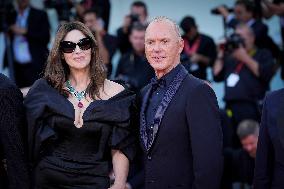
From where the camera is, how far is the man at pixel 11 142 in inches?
144

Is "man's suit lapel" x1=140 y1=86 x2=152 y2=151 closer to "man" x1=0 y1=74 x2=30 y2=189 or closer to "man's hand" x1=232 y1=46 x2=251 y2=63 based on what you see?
"man" x1=0 y1=74 x2=30 y2=189

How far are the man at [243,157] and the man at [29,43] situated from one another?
2647 mm

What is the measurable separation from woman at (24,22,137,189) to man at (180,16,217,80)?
11.7ft

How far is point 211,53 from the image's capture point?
754 centimetres

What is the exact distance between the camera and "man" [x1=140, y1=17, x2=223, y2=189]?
10.8 ft

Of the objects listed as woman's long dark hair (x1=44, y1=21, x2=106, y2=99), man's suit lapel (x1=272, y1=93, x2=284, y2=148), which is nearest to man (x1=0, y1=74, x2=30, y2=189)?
woman's long dark hair (x1=44, y1=21, x2=106, y2=99)

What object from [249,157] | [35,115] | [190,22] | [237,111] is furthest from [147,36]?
[190,22]

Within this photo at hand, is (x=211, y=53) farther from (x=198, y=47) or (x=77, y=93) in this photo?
(x=77, y=93)

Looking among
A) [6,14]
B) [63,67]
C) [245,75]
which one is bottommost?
[245,75]

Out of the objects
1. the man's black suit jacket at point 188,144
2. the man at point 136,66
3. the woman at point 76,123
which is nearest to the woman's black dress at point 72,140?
the woman at point 76,123

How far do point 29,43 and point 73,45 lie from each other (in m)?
4.02

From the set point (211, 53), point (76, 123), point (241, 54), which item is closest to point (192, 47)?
point (211, 53)

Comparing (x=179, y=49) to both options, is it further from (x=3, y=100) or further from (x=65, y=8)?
(x=65, y=8)

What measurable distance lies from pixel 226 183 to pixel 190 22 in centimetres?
214
